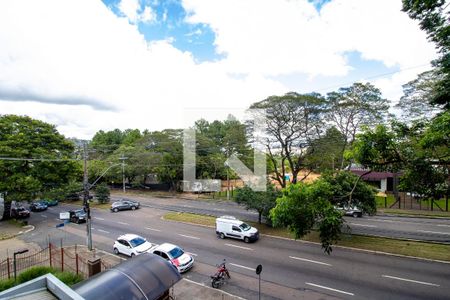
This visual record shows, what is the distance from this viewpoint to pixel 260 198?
65.1ft

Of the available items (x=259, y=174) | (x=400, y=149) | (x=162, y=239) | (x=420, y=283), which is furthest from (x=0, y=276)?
(x=259, y=174)

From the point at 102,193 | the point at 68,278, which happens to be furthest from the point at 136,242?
the point at 102,193

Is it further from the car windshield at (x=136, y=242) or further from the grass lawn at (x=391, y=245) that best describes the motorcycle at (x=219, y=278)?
the grass lawn at (x=391, y=245)

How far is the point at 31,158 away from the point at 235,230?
20.9 metres

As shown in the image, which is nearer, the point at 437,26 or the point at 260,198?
the point at 437,26

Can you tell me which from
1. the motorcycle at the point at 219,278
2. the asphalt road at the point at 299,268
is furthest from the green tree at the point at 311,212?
the motorcycle at the point at 219,278

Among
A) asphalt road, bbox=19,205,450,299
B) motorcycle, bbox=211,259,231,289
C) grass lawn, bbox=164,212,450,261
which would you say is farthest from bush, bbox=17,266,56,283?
grass lawn, bbox=164,212,450,261

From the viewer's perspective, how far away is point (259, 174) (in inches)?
1147

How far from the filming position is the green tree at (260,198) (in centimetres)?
1952

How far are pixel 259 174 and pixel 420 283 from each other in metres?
18.6

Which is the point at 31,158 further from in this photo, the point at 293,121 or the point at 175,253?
the point at 293,121

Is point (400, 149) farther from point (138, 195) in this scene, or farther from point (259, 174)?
point (138, 195)

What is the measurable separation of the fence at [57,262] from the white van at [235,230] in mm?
7425
